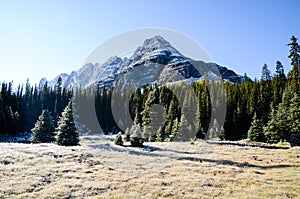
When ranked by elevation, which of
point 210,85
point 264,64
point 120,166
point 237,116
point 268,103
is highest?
point 264,64

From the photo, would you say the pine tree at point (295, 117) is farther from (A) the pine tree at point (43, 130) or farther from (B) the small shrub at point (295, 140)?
(A) the pine tree at point (43, 130)

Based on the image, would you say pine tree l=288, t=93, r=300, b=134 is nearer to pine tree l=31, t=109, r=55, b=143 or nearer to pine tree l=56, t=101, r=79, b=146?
pine tree l=56, t=101, r=79, b=146

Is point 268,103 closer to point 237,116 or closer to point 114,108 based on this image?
point 237,116

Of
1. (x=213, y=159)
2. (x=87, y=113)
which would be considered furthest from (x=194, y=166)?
(x=87, y=113)

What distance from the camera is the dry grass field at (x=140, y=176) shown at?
17250mm

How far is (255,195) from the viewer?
693 inches

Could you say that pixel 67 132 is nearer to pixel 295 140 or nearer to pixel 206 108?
pixel 295 140

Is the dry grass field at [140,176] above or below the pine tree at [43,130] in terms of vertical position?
below

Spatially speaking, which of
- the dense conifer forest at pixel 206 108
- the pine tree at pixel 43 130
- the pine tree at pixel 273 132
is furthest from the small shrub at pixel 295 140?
the pine tree at pixel 43 130

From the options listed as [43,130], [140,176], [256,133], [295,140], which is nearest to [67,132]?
[43,130]

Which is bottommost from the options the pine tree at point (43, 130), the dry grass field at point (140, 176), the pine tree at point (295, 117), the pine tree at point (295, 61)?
the dry grass field at point (140, 176)

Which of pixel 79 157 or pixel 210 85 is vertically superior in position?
pixel 210 85

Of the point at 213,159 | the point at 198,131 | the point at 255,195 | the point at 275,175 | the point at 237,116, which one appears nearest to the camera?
the point at 255,195

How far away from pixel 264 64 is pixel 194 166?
94.3m
